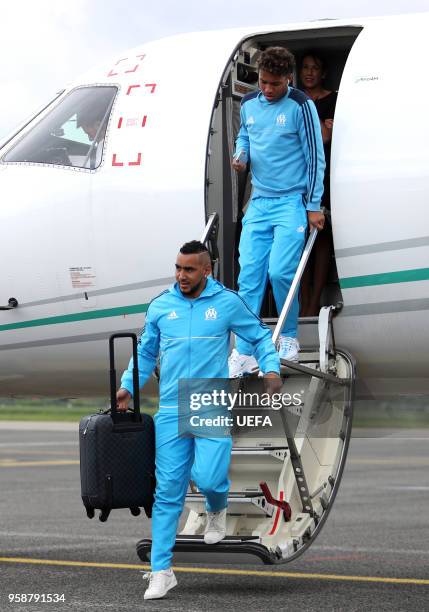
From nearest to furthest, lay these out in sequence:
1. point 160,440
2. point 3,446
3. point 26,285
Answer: point 160,440, point 26,285, point 3,446

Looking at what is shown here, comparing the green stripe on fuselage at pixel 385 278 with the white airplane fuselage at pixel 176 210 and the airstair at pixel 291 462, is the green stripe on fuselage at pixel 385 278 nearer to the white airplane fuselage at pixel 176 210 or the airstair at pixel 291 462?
the white airplane fuselage at pixel 176 210

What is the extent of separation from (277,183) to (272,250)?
1.74 ft

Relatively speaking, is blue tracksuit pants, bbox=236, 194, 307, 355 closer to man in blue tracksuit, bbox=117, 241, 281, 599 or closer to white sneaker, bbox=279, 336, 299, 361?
white sneaker, bbox=279, 336, 299, 361

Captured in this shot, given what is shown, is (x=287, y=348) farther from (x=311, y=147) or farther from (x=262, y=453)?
(x=311, y=147)

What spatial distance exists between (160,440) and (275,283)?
1591 millimetres

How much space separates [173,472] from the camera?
28.0 feet

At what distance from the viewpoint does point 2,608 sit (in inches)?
375

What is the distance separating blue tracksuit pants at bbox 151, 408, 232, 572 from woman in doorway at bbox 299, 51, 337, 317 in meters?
1.90

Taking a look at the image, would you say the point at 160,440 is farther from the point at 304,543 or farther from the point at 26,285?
the point at 26,285

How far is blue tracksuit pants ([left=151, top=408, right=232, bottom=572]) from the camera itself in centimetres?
849

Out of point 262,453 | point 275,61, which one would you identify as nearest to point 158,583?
point 262,453

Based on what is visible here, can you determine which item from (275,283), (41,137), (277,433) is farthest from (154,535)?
(41,137)

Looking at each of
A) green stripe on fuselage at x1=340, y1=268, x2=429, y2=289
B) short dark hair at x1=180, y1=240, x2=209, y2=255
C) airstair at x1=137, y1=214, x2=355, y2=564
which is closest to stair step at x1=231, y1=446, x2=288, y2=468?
airstair at x1=137, y1=214, x2=355, y2=564

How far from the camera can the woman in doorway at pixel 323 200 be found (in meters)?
9.98
